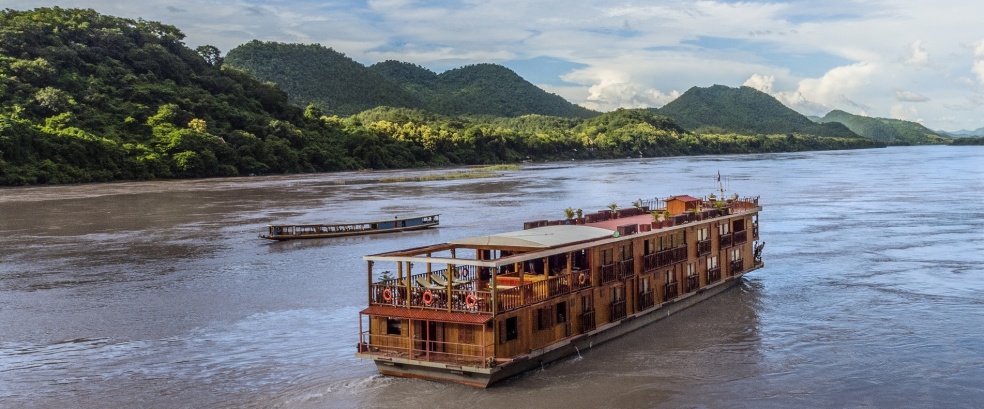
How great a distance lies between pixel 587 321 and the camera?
21.6m

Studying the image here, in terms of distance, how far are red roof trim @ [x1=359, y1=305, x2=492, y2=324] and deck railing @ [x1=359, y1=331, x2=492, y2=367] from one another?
53 centimetres

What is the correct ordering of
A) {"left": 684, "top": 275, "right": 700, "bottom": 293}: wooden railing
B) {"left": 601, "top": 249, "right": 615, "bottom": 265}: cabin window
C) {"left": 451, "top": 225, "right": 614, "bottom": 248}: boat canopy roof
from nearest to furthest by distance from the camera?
1. {"left": 451, "top": 225, "right": 614, "bottom": 248}: boat canopy roof
2. {"left": 601, "top": 249, "right": 615, "bottom": 265}: cabin window
3. {"left": 684, "top": 275, "right": 700, "bottom": 293}: wooden railing

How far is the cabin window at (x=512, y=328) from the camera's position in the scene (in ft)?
63.1

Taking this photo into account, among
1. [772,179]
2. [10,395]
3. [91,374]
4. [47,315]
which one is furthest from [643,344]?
[772,179]

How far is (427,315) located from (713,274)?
511 inches

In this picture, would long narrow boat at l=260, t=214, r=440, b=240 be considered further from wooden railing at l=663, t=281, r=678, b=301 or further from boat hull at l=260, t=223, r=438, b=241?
wooden railing at l=663, t=281, r=678, b=301

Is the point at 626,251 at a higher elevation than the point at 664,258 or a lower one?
higher

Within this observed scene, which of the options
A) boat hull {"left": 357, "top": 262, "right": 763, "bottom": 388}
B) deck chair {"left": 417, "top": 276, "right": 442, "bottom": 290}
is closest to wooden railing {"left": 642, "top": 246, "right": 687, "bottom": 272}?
boat hull {"left": 357, "top": 262, "right": 763, "bottom": 388}

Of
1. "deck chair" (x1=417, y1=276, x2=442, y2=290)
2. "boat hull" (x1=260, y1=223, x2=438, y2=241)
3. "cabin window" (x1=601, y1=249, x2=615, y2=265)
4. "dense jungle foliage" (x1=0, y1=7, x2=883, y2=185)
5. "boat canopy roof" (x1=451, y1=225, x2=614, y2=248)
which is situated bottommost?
"boat hull" (x1=260, y1=223, x2=438, y2=241)

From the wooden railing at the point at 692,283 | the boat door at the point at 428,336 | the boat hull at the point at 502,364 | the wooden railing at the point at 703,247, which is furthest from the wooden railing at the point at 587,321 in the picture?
the wooden railing at the point at 703,247

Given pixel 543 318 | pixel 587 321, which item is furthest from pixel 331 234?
pixel 543 318

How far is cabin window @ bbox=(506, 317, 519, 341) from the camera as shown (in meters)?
19.2

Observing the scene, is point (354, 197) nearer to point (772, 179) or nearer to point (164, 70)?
point (772, 179)

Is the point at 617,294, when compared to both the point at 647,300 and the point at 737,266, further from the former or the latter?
the point at 737,266
